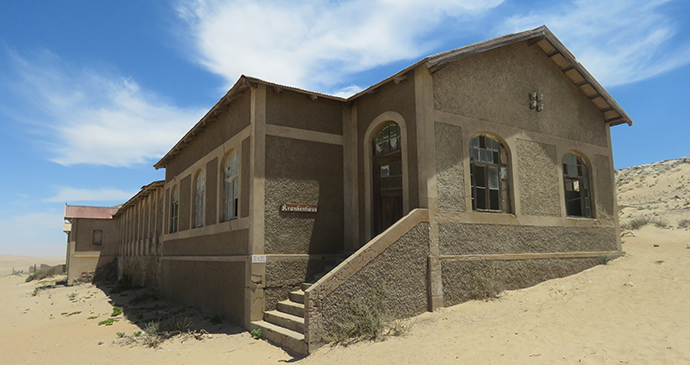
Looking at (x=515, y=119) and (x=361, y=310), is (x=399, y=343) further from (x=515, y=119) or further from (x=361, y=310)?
(x=515, y=119)

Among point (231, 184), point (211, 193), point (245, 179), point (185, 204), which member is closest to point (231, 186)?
point (231, 184)

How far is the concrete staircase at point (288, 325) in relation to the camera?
25.3ft

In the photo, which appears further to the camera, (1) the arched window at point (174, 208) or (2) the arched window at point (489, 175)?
(1) the arched window at point (174, 208)

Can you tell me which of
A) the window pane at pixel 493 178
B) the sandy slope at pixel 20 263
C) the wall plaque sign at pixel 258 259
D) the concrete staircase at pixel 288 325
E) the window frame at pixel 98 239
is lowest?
the sandy slope at pixel 20 263

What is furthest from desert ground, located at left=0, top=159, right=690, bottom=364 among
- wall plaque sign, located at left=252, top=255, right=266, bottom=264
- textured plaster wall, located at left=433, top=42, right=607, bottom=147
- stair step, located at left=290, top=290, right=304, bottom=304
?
textured plaster wall, located at left=433, top=42, right=607, bottom=147

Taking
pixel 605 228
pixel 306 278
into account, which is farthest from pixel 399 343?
pixel 605 228

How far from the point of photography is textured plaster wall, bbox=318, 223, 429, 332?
7.74 m

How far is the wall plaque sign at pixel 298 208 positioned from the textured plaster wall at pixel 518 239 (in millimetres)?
2977

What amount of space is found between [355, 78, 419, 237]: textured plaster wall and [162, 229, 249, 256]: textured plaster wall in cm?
285

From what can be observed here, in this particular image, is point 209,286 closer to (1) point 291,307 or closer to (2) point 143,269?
(1) point 291,307

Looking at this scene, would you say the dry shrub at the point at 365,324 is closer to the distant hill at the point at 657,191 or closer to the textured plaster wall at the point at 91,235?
the distant hill at the point at 657,191

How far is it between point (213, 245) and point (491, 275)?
723 cm

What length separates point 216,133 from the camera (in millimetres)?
12984

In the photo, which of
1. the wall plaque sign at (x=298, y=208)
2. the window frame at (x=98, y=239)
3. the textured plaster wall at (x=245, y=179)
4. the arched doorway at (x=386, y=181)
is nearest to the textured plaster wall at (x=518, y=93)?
the arched doorway at (x=386, y=181)
